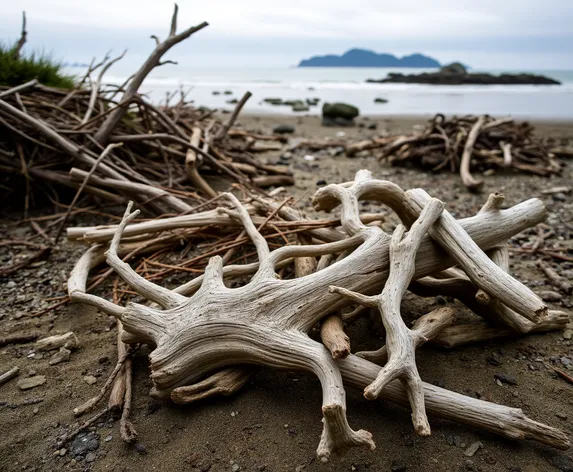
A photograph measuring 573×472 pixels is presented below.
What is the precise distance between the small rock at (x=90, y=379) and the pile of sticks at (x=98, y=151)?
160cm

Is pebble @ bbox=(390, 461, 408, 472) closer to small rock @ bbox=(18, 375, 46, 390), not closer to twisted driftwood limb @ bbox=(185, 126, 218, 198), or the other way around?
small rock @ bbox=(18, 375, 46, 390)

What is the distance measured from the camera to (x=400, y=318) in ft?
6.07

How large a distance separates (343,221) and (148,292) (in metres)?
1.15

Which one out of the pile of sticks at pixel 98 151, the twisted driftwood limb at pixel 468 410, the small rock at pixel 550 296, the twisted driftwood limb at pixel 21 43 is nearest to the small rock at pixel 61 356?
the pile of sticks at pixel 98 151

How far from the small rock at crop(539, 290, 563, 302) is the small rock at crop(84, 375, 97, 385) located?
114 inches

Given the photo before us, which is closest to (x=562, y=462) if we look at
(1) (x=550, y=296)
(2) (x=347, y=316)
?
(2) (x=347, y=316)

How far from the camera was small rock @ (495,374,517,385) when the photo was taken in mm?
2180

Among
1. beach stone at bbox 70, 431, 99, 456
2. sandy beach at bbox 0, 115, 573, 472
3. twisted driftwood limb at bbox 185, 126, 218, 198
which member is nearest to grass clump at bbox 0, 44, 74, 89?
twisted driftwood limb at bbox 185, 126, 218, 198

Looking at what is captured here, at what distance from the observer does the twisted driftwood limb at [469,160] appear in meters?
5.62

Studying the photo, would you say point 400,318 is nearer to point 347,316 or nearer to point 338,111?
point 347,316

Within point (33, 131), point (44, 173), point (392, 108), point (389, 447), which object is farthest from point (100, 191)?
point (392, 108)

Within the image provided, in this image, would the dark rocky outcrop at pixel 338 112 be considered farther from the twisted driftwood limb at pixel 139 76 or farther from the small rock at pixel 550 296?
the small rock at pixel 550 296

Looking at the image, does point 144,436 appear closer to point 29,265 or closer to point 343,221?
point 343,221

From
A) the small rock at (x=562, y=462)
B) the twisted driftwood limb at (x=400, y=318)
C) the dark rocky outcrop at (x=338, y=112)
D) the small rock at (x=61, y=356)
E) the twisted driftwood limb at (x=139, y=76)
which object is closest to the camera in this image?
the twisted driftwood limb at (x=400, y=318)
